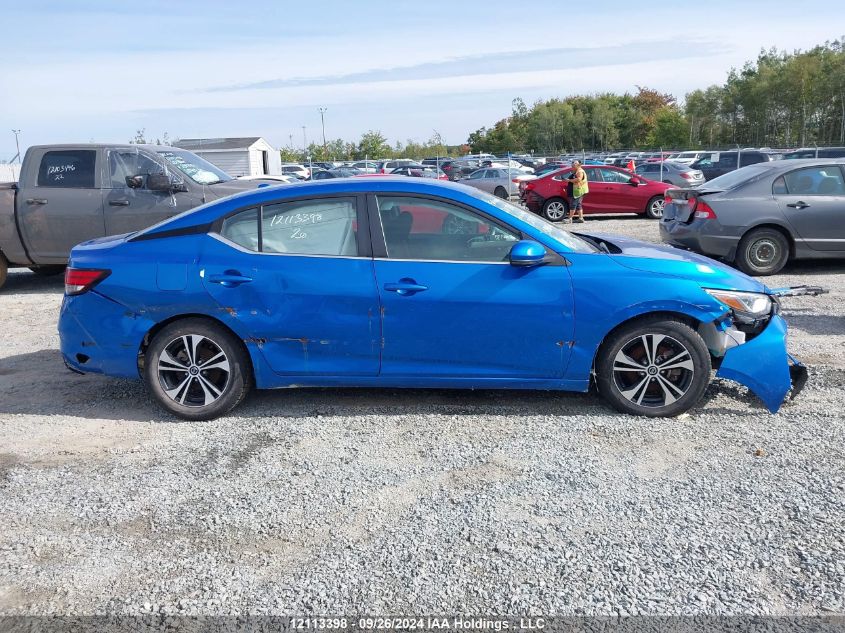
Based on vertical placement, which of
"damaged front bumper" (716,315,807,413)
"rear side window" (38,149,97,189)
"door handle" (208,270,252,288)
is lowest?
"damaged front bumper" (716,315,807,413)

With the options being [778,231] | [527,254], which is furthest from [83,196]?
[778,231]

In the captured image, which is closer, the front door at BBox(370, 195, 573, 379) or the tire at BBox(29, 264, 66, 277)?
the front door at BBox(370, 195, 573, 379)

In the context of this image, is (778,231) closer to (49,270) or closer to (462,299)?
(462,299)

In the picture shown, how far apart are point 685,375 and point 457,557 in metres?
2.25

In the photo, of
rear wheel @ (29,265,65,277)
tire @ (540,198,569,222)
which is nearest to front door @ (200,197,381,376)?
rear wheel @ (29,265,65,277)

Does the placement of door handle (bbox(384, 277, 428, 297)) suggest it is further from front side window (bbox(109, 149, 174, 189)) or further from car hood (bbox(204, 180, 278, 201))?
front side window (bbox(109, 149, 174, 189))

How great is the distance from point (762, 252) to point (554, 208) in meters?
9.84

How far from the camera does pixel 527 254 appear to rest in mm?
4750

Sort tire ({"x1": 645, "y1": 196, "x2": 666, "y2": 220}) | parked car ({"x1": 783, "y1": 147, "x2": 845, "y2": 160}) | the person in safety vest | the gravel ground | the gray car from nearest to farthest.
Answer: the gravel ground → the gray car → the person in safety vest → tire ({"x1": 645, "y1": 196, "x2": 666, "y2": 220}) → parked car ({"x1": 783, "y1": 147, "x2": 845, "y2": 160})

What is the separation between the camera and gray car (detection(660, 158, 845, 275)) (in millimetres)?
10008

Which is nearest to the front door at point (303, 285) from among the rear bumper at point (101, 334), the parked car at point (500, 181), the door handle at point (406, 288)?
the door handle at point (406, 288)

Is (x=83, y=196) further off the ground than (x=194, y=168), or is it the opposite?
(x=194, y=168)

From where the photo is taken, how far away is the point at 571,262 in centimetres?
489

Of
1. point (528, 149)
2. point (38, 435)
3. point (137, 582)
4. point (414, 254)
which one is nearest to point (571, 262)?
point (414, 254)
